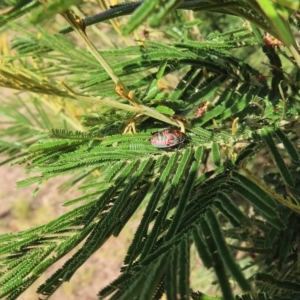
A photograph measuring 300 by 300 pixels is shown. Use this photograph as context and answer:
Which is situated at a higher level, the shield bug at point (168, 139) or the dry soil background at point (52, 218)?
the dry soil background at point (52, 218)

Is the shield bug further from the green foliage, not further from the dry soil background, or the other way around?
the dry soil background

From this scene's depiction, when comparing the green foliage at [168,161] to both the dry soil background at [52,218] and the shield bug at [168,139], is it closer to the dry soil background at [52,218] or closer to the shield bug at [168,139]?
the shield bug at [168,139]

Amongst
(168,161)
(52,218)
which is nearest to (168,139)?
(168,161)

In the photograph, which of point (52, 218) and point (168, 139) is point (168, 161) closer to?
point (168, 139)

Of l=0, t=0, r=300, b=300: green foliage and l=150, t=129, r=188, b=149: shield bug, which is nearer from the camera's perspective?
l=0, t=0, r=300, b=300: green foliage

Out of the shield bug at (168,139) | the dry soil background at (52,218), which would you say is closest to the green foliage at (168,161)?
the shield bug at (168,139)

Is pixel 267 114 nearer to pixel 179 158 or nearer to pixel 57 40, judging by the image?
pixel 179 158

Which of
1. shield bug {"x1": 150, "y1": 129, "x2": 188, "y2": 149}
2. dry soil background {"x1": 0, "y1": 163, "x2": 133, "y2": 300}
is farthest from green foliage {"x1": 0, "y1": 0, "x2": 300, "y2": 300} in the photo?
dry soil background {"x1": 0, "y1": 163, "x2": 133, "y2": 300}

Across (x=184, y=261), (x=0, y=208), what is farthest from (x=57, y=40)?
(x=0, y=208)
